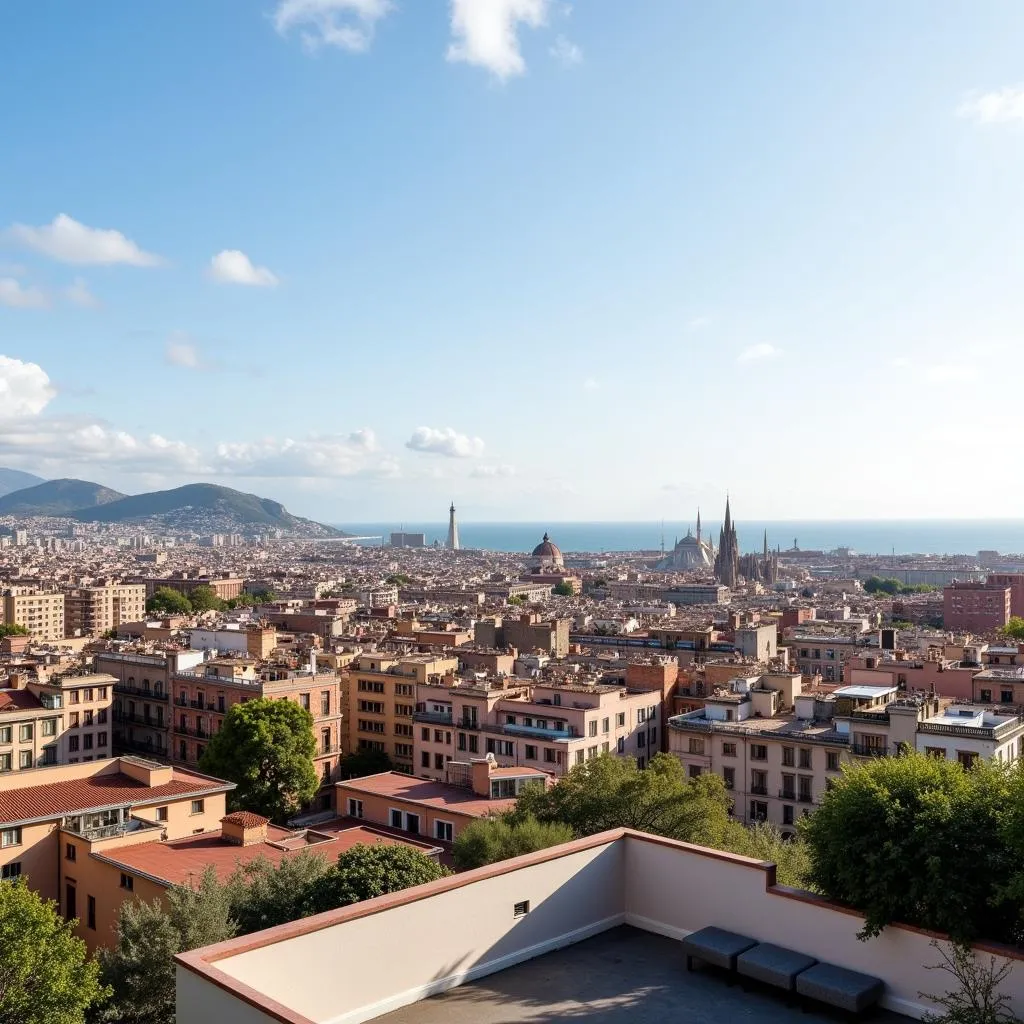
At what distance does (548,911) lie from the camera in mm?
9203

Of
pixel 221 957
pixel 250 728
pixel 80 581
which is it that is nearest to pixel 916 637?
pixel 250 728

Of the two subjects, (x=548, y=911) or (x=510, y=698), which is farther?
(x=510, y=698)

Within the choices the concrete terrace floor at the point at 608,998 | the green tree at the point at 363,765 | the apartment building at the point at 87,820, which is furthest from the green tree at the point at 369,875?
the green tree at the point at 363,765

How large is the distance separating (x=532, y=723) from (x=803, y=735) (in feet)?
35.7

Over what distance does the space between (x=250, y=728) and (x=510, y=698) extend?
11123mm

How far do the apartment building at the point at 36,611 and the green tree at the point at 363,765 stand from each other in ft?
263

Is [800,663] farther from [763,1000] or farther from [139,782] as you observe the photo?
[763,1000]

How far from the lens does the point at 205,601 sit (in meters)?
132

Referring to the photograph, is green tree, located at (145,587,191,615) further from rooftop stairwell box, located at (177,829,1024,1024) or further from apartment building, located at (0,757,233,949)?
rooftop stairwell box, located at (177,829,1024,1024)

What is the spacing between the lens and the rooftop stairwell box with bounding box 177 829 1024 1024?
7.44 meters

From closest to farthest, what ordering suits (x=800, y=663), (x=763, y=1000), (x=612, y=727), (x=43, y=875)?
(x=763, y=1000), (x=43, y=875), (x=612, y=727), (x=800, y=663)

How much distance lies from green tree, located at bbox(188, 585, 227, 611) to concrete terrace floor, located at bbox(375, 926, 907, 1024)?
125m

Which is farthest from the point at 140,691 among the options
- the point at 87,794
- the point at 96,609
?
the point at 96,609

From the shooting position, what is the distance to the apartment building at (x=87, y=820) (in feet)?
86.0
